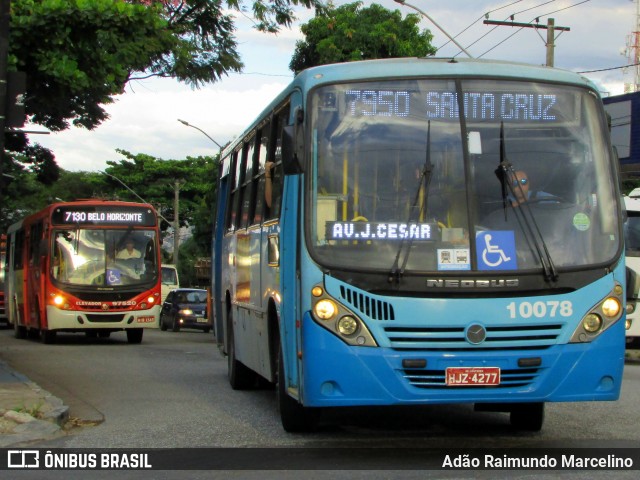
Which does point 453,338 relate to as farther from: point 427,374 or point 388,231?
point 388,231

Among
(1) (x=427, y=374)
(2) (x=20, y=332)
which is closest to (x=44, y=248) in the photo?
(2) (x=20, y=332)

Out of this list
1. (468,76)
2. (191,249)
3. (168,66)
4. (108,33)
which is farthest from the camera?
(191,249)

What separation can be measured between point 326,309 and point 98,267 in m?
A: 16.7

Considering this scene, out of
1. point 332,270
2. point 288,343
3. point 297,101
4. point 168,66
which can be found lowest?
point 288,343

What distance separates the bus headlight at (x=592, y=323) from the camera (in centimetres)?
811

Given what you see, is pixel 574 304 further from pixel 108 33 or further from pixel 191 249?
pixel 191 249

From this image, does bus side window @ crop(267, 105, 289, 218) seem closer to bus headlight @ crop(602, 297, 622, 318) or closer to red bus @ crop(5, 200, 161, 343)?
bus headlight @ crop(602, 297, 622, 318)

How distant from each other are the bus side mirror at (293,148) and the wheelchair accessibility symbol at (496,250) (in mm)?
1479

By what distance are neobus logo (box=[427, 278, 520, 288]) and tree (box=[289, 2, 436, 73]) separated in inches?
973

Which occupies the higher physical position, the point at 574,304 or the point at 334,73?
the point at 334,73

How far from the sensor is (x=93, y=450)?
8.84m

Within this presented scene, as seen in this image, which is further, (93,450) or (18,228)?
(18,228)

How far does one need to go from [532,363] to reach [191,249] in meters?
52.4

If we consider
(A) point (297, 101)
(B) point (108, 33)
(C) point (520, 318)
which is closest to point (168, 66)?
(B) point (108, 33)
